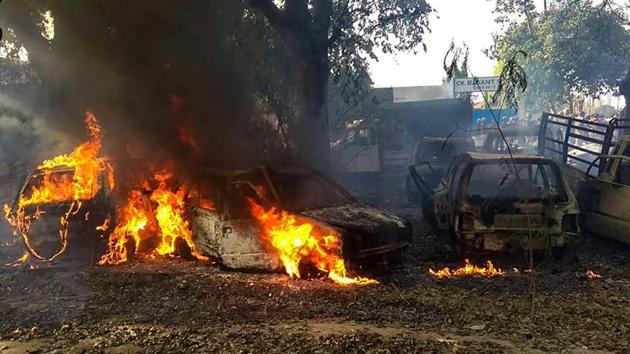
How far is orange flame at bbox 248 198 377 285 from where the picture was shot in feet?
20.2

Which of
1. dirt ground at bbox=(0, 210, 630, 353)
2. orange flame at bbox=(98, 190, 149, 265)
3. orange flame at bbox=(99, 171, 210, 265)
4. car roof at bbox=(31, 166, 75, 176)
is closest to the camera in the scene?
dirt ground at bbox=(0, 210, 630, 353)

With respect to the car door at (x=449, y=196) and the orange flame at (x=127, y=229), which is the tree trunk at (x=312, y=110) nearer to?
the car door at (x=449, y=196)

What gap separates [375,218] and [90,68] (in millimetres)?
7238

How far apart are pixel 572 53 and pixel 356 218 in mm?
19814

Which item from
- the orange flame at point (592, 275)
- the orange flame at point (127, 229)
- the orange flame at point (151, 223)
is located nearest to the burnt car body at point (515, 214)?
the orange flame at point (592, 275)

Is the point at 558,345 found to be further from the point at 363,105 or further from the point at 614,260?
the point at 363,105

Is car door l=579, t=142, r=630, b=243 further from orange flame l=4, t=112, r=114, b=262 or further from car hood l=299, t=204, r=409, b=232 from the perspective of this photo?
orange flame l=4, t=112, r=114, b=262

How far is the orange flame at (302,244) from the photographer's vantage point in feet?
20.2

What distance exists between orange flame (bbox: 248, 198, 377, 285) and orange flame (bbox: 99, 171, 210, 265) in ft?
5.55

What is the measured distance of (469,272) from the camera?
21.9 feet

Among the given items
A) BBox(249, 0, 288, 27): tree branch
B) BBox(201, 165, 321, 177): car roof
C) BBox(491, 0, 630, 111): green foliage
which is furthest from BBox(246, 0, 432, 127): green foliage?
BBox(491, 0, 630, 111): green foliage

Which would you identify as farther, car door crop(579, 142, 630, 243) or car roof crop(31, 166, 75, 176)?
car roof crop(31, 166, 75, 176)

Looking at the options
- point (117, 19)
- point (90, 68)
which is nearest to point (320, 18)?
point (117, 19)

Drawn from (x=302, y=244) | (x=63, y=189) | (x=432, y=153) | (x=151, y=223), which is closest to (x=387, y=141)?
(x=432, y=153)
